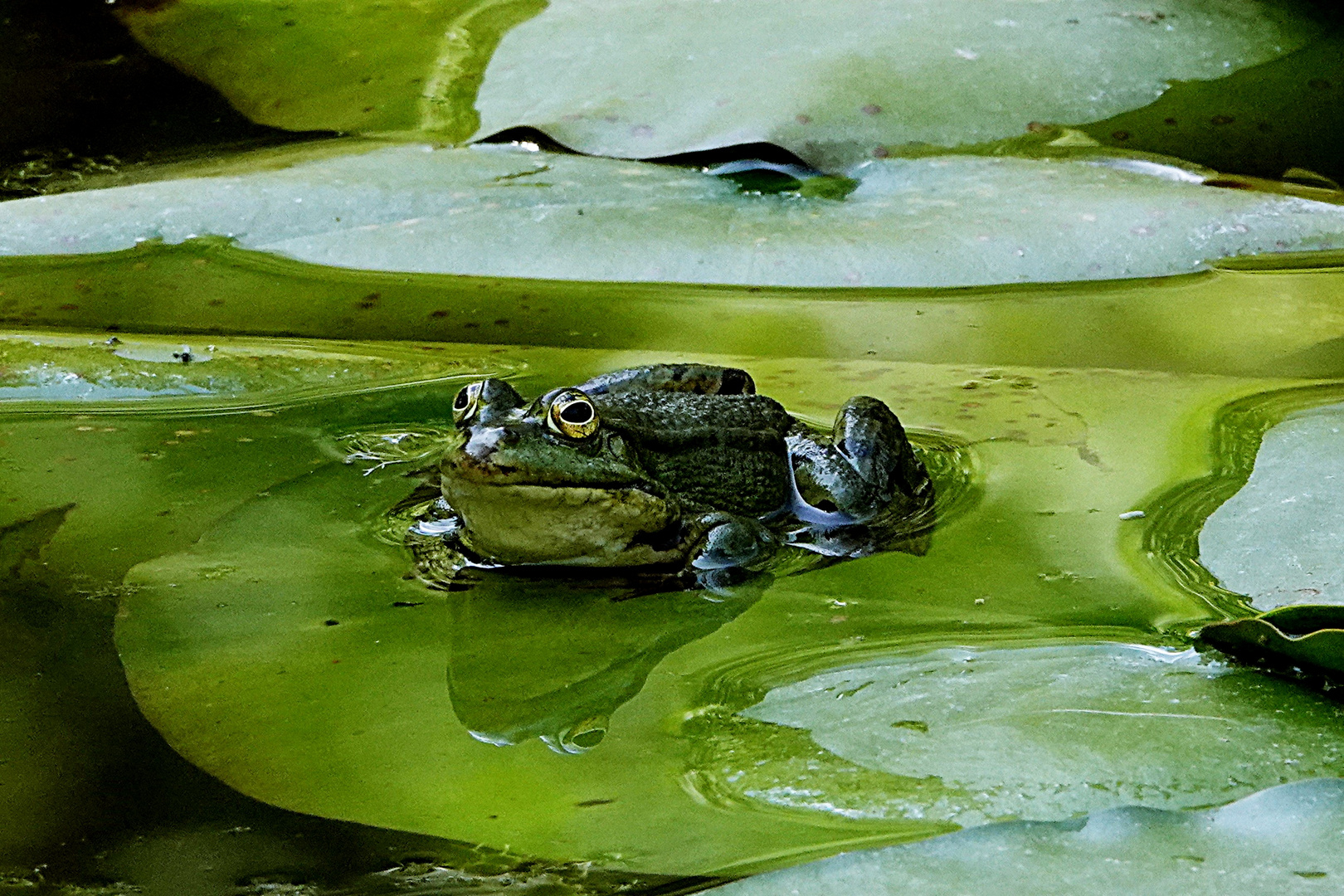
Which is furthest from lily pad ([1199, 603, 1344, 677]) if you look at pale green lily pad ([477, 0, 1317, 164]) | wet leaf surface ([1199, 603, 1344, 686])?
pale green lily pad ([477, 0, 1317, 164])

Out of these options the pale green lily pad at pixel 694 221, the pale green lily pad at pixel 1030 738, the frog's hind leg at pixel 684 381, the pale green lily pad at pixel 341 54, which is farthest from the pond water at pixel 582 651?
the pale green lily pad at pixel 341 54

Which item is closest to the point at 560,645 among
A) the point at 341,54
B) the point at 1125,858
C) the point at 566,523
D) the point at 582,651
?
the point at 582,651

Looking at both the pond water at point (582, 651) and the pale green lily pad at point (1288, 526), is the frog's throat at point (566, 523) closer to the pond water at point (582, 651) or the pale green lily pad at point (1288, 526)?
the pond water at point (582, 651)

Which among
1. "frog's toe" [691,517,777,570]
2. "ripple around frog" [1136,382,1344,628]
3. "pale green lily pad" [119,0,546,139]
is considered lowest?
"frog's toe" [691,517,777,570]

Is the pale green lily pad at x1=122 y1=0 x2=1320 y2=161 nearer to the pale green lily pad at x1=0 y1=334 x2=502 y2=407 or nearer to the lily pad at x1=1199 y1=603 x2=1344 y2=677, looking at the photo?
the pale green lily pad at x1=0 y1=334 x2=502 y2=407

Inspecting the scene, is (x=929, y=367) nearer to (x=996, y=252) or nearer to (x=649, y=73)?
(x=996, y=252)

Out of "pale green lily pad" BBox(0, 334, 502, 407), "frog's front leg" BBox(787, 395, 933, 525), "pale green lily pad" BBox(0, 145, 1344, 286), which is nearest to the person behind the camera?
"frog's front leg" BBox(787, 395, 933, 525)
